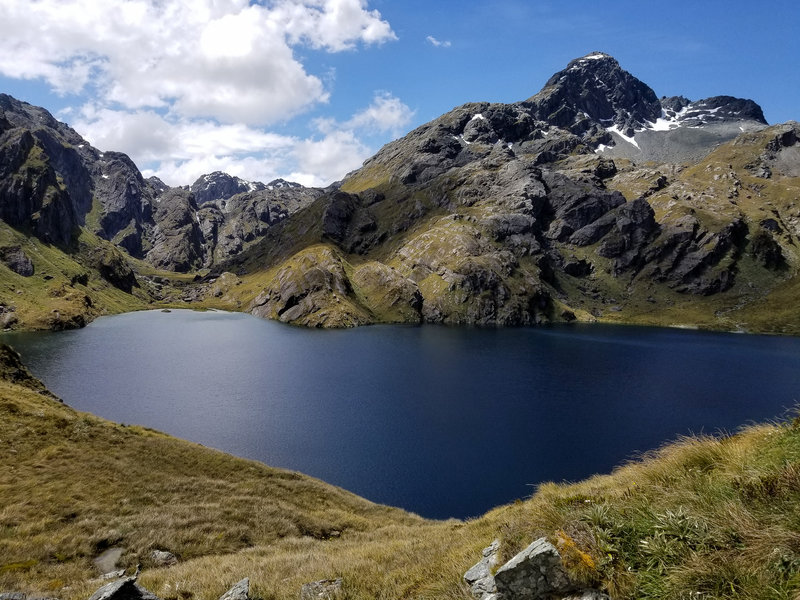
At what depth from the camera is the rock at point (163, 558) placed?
23962mm

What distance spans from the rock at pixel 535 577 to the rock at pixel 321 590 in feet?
22.1

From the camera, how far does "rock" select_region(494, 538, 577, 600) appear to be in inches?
342

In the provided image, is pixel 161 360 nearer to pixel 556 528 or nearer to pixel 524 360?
pixel 524 360

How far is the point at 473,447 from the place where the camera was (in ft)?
243

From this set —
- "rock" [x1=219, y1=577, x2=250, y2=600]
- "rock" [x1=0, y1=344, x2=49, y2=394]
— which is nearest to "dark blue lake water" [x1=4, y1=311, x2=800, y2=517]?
"rock" [x1=0, y1=344, x2=49, y2=394]

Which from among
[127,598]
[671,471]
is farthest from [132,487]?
[671,471]

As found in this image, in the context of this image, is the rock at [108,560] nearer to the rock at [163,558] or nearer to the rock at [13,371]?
the rock at [163,558]

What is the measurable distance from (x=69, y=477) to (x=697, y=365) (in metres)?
170

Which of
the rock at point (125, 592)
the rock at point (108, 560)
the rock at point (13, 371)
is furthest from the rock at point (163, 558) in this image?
the rock at point (13, 371)

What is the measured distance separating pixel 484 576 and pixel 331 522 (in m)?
28.2

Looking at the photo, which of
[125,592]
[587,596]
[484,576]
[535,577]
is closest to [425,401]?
[125,592]

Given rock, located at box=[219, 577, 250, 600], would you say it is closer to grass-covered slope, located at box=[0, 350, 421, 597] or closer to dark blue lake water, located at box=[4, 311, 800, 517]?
grass-covered slope, located at box=[0, 350, 421, 597]

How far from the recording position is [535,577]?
8.85 metres

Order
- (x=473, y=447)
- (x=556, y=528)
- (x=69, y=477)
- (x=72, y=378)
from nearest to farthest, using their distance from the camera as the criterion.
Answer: (x=556, y=528), (x=69, y=477), (x=473, y=447), (x=72, y=378)
